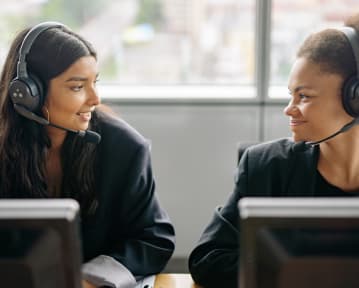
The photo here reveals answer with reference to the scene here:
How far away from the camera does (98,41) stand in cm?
281

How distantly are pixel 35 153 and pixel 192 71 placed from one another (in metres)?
1.47

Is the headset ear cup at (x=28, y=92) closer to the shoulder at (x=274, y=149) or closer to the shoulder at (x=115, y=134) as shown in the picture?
the shoulder at (x=115, y=134)

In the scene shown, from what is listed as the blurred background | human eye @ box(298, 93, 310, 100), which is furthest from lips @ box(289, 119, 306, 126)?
the blurred background

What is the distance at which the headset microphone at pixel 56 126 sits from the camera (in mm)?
1469

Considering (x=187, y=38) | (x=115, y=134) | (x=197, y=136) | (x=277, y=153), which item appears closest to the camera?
(x=277, y=153)

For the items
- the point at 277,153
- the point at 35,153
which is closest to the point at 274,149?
the point at 277,153

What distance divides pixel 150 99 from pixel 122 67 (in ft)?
0.90

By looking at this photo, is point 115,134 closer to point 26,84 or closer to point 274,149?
point 26,84

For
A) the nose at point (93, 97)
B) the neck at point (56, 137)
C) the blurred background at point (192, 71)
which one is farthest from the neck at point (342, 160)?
the blurred background at point (192, 71)

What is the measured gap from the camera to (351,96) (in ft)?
4.27

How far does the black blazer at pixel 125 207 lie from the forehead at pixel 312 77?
483 mm

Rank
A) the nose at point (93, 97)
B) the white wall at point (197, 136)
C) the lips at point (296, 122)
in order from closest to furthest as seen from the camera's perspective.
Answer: the lips at point (296, 122)
the nose at point (93, 97)
the white wall at point (197, 136)

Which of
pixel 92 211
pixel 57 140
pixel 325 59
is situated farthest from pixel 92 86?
pixel 325 59

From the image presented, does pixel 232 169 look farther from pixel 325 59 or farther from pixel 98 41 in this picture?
pixel 325 59
